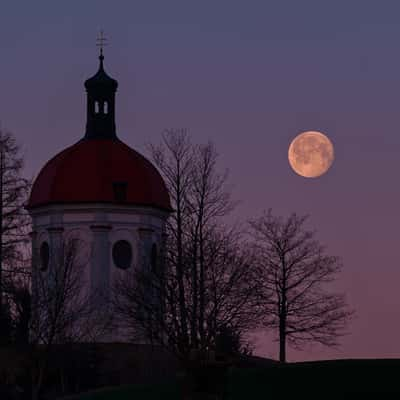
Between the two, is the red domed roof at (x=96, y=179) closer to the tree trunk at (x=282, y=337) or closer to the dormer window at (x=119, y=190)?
the dormer window at (x=119, y=190)

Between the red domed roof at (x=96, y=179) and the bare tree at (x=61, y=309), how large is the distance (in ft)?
8.66

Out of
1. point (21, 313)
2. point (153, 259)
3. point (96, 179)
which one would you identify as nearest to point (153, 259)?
point (153, 259)

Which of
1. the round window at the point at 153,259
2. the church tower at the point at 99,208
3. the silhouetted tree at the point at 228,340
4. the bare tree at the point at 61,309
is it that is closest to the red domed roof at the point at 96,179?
the church tower at the point at 99,208

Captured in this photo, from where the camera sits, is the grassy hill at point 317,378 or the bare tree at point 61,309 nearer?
the grassy hill at point 317,378

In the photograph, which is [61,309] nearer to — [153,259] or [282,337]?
[282,337]

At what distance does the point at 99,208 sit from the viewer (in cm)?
7681

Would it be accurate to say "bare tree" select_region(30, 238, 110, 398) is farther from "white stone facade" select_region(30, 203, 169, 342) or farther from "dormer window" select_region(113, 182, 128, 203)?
"dormer window" select_region(113, 182, 128, 203)

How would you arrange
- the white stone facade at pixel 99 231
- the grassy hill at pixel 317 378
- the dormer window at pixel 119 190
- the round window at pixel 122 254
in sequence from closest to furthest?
1. the grassy hill at pixel 317 378
2. the white stone facade at pixel 99 231
3. the round window at pixel 122 254
4. the dormer window at pixel 119 190

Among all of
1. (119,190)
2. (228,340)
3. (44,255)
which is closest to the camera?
(228,340)

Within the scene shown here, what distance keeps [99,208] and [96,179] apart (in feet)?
4.86

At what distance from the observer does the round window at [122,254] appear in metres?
76.8

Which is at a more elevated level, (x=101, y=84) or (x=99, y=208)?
(x=101, y=84)

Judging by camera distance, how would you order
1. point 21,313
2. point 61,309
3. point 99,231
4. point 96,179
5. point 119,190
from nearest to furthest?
point 61,309 < point 21,313 < point 99,231 < point 96,179 < point 119,190

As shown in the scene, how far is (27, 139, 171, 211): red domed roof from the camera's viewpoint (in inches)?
3017
